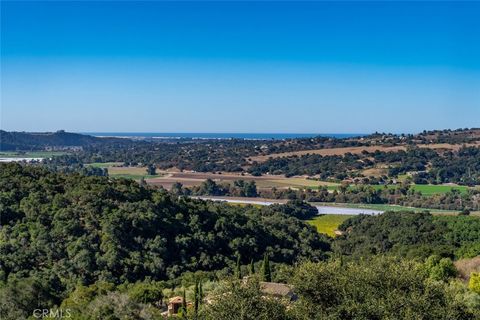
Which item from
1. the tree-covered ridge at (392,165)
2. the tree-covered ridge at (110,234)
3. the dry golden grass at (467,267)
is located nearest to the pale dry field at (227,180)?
the tree-covered ridge at (392,165)

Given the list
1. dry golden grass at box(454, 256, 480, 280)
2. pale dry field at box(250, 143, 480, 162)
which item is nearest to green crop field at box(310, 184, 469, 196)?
pale dry field at box(250, 143, 480, 162)

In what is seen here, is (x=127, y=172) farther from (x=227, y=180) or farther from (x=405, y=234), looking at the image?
(x=405, y=234)

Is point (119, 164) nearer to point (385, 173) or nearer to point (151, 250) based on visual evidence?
point (385, 173)

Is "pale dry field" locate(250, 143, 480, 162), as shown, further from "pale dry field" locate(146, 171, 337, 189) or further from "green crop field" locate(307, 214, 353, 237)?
"green crop field" locate(307, 214, 353, 237)
